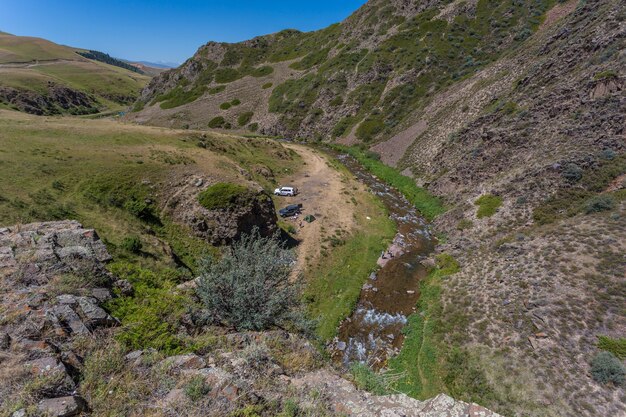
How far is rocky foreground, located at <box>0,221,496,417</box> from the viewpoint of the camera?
5.84 metres

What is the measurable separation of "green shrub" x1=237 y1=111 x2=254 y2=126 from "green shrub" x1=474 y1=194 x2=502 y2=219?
7349cm

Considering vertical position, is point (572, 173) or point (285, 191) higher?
point (572, 173)

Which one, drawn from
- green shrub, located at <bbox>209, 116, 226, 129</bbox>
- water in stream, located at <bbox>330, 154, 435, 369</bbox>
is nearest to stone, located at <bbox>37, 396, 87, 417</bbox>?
water in stream, located at <bbox>330, 154, 435, 369</bbox>

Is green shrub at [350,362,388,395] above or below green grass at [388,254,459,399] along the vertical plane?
above

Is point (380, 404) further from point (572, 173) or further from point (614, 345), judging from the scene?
point (572, 173)

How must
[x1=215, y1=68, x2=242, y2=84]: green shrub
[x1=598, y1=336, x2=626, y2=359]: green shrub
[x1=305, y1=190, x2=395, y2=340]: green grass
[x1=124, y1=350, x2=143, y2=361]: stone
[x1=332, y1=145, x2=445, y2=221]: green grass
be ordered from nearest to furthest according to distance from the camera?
[x1=124, y1=350, x2=143, y2=361]: stone < [x1=598, y1=336, x2=626, y2=359]: green shrub < [x1=305, y1=190, x2=395, y2=340]: green grass < [x1=332, y1=145, x2=445, y2=221]: green grass < [x1=215, y1=68, x2=242, y2=84]: green shrub

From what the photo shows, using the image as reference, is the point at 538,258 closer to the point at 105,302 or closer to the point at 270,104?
the point at 105,302

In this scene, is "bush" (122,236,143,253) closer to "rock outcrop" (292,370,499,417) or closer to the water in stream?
the water in stream

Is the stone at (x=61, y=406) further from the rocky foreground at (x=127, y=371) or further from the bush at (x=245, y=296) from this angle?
the bush at (x=245, y=296)

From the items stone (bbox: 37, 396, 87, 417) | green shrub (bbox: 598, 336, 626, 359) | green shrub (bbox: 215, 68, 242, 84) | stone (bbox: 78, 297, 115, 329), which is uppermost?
green shrub (bbox: 215, 68, 242, 84)

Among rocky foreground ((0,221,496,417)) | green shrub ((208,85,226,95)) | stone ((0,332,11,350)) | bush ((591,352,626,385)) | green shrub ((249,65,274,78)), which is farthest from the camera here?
green shrub ((249,65,274,78))

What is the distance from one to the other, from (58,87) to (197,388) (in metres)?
157

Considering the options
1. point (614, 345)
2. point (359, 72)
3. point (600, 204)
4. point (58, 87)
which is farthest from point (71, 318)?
point (58, 87)

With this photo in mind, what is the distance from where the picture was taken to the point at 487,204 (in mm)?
32562
